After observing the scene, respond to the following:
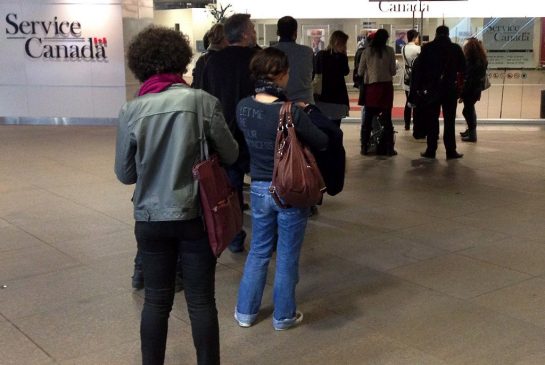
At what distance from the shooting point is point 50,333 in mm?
3879

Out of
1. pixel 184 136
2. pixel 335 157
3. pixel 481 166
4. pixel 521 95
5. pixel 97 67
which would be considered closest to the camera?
pixel 184 136

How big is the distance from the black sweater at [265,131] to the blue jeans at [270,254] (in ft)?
0.33

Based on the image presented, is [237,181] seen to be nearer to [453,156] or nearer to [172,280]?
[172,280]

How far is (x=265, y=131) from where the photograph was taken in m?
3.67

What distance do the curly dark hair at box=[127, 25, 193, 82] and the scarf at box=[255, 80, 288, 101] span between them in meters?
0.75

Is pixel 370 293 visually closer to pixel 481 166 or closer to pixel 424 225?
pixel 424 225

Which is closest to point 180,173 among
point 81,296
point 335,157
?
point 335,157

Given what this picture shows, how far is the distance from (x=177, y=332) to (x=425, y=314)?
1470 millimetres

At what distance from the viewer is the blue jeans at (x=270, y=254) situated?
374cm

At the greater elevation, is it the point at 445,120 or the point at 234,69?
the point at 234,69

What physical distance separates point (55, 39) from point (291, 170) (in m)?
10.6

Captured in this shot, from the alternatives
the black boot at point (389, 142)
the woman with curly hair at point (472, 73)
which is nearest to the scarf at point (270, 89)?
the black boot at point (389, 142)

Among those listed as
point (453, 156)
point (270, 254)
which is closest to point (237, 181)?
point (270, 254)

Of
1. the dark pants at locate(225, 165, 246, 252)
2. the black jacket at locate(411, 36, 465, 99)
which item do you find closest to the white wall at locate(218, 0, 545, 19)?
the black jacket at locate(411, 36, 465, 99)
